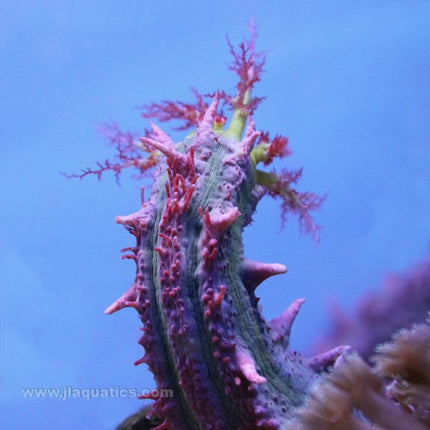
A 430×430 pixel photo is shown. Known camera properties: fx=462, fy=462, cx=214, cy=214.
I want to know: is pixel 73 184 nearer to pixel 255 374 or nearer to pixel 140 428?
pixel 140 428

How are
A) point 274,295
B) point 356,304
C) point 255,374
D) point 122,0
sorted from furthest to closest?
1. point 122,0
2. point 274,295
3. point 356,304
4. point 255,374

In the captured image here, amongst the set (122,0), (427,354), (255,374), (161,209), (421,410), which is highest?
(122,0)

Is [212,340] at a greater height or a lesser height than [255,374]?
greater

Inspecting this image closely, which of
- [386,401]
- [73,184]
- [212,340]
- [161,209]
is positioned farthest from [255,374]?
[73,184]

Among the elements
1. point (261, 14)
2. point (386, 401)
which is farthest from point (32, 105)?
point (386, 401)

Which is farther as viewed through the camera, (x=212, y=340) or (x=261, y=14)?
(x=261, y=14)

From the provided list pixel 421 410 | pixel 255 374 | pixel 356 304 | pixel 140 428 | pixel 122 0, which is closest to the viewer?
pixel 421 410
